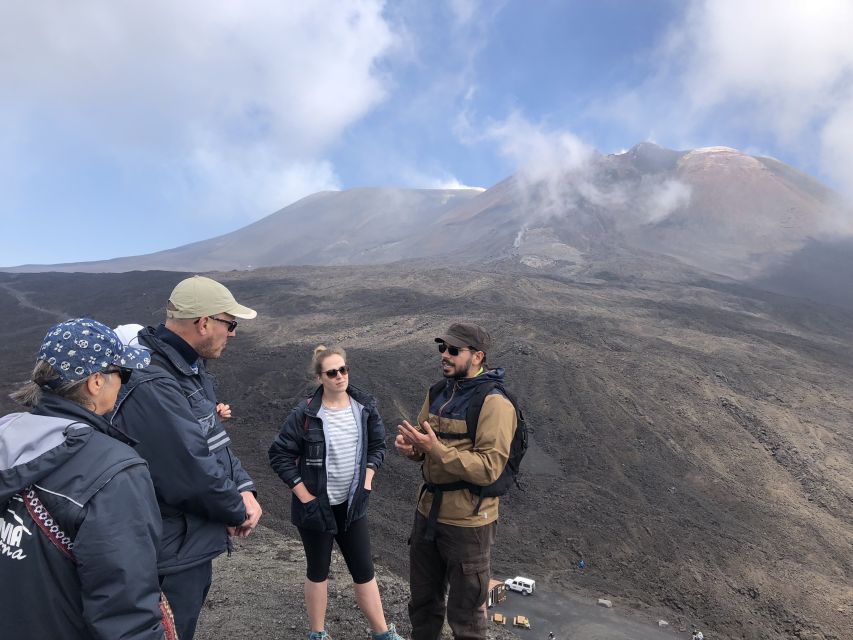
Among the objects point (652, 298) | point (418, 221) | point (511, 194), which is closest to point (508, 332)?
point (652, 298)

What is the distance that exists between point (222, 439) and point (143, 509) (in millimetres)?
890

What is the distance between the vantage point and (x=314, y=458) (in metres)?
2.98

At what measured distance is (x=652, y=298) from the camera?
28281mm

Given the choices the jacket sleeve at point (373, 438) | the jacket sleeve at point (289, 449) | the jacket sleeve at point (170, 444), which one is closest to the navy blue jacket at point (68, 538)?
the jacket sleeve at point (170, 444)

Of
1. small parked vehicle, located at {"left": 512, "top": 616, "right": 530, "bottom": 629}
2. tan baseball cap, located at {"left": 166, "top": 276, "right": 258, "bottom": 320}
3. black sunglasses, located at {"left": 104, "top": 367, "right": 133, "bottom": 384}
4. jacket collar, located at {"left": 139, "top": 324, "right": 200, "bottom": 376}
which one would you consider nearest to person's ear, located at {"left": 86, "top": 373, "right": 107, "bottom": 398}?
black sunglasses, located at {"left": 104, "top": 367, "right": 133, "bottom": 384}

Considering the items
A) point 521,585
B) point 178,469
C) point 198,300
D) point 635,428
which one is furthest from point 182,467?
point 635,428

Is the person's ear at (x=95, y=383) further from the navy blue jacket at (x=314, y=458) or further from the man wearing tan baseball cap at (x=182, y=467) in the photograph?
the navy blue jacket at (x=314, y=458)

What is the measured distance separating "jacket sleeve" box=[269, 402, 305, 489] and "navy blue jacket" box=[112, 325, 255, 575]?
2.85 feet

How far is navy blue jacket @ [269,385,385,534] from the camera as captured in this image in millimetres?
2930

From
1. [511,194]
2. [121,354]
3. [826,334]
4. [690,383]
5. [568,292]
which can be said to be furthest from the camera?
[511,194]

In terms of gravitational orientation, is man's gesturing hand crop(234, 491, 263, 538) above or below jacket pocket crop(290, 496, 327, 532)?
above

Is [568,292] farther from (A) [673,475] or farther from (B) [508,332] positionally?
(A) [673,475]

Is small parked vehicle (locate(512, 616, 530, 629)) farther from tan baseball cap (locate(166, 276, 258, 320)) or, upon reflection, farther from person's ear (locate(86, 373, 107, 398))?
person's ear (locate(86, 373, 107, 398))

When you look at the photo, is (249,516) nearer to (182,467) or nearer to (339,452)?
(182,467)
